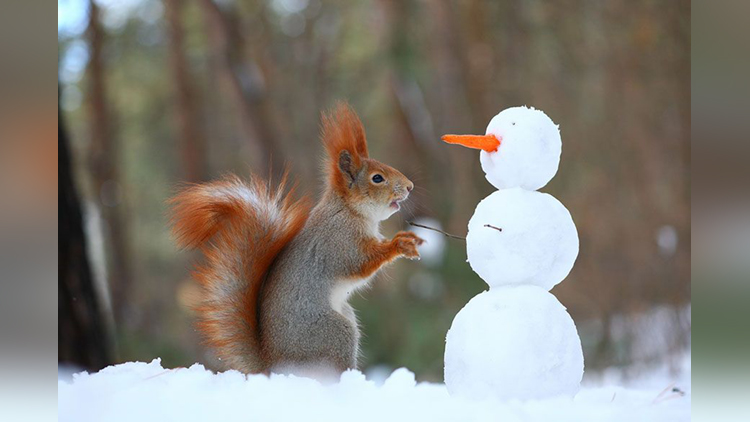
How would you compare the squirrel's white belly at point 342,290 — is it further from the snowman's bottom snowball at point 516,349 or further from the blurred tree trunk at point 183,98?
the blurred tree trunk at point 183,98

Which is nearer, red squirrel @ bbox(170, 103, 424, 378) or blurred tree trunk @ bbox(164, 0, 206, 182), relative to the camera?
red squirrel @ bbox(170, 103, 424, 378)

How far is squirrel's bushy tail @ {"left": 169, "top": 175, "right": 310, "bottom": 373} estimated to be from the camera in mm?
1109

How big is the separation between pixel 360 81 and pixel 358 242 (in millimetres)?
2368

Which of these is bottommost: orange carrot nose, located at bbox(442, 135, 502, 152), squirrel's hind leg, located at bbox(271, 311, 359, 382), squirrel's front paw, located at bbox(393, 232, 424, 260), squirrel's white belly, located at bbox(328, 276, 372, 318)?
squirrel's hind leg, located at bbox(271, 311, 359, 382)

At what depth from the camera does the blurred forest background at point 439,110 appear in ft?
9.54

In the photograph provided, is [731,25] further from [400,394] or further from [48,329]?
[48,329]

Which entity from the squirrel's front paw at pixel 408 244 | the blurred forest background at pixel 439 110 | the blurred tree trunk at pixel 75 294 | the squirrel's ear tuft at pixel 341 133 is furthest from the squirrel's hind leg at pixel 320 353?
the blurred forest background at pixel 439 110

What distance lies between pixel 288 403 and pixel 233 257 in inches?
10.2

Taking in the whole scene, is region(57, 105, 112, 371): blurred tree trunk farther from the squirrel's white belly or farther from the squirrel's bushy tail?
the squirrel's white belly

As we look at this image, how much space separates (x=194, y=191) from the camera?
1.09 meters

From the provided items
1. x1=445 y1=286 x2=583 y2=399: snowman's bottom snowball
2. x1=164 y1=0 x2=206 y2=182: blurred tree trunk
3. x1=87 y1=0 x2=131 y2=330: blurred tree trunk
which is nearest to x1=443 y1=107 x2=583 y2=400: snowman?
x1=445 y1=286 x2=583 y2=399: snowman's bottom snowball

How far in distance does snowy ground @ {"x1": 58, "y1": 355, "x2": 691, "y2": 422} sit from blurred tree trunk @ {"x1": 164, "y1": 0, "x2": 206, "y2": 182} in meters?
2.33

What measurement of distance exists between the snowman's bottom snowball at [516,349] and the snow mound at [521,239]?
3 centimetres

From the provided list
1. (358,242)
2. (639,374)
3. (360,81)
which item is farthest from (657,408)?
Answer: (360,81)
